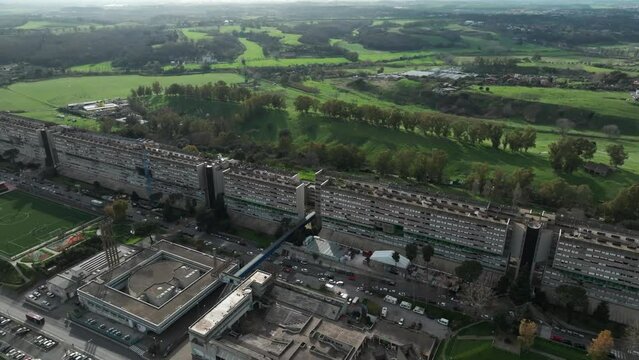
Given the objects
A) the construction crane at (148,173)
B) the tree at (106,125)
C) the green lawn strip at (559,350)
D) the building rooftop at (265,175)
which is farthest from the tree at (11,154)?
the green lawn strip at (559,350)

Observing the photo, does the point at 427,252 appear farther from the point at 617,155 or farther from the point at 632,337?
the point at 617,155

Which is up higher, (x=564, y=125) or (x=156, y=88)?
(x=156, y=88)

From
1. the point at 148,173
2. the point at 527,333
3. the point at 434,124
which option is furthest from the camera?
the point at 434,124

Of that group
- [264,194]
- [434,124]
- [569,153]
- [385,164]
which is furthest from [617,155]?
[264,194]

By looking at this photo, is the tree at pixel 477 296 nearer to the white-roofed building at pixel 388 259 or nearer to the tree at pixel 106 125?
the white-roofed building at pixel 388 259

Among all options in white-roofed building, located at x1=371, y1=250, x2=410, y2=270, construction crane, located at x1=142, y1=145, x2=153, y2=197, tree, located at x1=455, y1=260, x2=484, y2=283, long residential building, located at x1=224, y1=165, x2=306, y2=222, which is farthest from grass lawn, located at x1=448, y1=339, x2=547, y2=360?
construction crane, located at x1=142, y1=145, x2=153, y2=197

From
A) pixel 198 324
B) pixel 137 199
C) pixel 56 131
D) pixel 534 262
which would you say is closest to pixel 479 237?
pixel 534 262

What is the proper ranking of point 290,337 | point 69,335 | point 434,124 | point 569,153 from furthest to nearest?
point 434,124 < point 569,153 < point 69,335 < point 290,337

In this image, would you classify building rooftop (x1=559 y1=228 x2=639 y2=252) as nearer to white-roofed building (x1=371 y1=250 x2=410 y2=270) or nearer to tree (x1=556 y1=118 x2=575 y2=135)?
white-roofed building (x1=371 y1=250 x2=410 y2=270)
